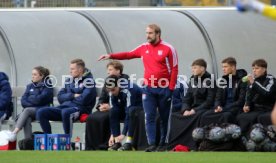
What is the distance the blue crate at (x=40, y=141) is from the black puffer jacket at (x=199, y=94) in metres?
2.67

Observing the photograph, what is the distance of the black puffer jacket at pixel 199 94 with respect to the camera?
16984 mm

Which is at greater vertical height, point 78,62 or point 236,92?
point 78,62

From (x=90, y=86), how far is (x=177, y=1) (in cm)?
768

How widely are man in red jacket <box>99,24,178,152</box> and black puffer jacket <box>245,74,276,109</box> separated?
1391 millimetres

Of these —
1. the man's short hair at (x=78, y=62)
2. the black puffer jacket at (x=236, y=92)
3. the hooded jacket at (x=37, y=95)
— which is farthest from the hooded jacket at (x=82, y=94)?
the black puffer jacket at (x=236, y=92)

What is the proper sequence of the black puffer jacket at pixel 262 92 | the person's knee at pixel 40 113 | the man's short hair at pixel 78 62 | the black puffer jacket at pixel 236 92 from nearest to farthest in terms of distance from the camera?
the black puffer jacket at pixel 262 92
the black puffer jacket at pixel 236 92
the person's knee at pixel 40 113
the man's short hair at pixel 78 62

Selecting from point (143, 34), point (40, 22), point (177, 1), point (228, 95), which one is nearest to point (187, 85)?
point (228, 95)

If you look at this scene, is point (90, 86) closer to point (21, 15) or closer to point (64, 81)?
point (64, 81)

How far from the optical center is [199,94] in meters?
17.2

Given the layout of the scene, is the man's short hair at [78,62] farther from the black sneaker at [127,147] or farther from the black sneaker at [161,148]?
the black sneaker at [161,148]

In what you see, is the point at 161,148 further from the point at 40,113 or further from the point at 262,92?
the point at 40,113

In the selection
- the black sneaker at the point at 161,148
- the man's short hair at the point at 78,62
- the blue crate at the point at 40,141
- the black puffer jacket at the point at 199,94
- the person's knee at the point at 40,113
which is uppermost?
the man's short hair at the point at 78,62

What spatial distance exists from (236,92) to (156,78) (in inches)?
65.4

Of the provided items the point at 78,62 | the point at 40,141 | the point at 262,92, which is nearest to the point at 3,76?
the point at 78,62
